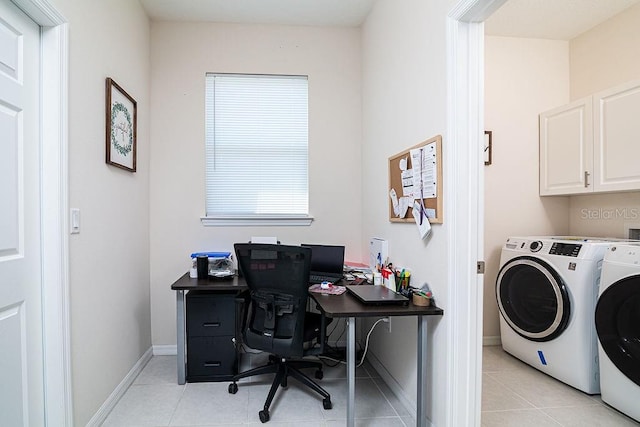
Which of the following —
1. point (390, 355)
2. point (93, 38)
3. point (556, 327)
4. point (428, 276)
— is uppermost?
point (93, 38)

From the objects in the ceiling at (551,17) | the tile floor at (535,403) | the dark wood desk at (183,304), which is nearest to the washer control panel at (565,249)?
the tile floor at (535,403)

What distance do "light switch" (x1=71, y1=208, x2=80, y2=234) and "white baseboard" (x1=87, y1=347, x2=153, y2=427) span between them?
1.03 m

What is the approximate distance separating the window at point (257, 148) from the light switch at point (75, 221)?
122 cm

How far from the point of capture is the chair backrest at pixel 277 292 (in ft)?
6.26

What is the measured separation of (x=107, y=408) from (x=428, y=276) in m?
2.02

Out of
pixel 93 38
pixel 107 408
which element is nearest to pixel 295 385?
pixel 107 408

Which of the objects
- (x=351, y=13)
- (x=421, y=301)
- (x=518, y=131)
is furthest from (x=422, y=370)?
(x=351, y=13)

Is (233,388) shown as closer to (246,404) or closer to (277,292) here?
(246,404)

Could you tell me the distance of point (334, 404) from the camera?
6.91 feet

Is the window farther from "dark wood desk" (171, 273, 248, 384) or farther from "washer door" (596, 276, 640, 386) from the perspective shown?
"washer door" (596, 276, 640, 386)

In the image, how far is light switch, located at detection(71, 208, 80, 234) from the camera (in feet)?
5.40

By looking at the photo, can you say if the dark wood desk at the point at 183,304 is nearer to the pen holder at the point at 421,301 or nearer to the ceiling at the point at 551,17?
the pen holder at the point at 421,301

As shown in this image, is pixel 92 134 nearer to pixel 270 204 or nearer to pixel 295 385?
pixel 270 204

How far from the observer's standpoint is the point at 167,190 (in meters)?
2.84
